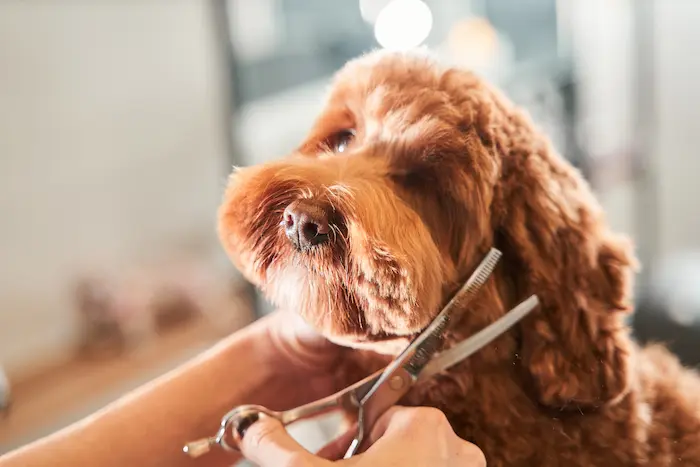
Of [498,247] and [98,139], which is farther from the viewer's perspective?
[98,139]

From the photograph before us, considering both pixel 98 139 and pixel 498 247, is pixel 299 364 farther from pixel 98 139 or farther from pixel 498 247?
pixel 98 139

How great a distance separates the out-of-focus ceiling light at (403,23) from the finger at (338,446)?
0.42 meters

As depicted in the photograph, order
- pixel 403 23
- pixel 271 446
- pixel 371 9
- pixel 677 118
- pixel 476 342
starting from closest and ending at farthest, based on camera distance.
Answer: pixel 271 446, pixel 476 342, pixel 403 23, pixel 371 9, pixel 677 118

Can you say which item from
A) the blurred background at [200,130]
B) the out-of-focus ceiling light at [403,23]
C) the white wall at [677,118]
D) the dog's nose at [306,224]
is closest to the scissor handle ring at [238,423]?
the dog's nose at [306,224]

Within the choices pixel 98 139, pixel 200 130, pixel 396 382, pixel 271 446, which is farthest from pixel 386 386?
pixel 98 139

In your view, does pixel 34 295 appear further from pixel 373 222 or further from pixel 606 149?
pixel 606 149

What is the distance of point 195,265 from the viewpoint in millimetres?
919

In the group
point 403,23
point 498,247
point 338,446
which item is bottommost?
point 338,446

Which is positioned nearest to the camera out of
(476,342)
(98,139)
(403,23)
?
(476,342)

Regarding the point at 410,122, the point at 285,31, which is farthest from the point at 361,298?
the point at 285,31

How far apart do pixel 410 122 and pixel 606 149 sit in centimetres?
56

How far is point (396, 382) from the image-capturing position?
53 cm

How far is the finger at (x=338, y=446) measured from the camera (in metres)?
0.51

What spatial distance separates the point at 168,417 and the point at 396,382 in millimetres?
178
